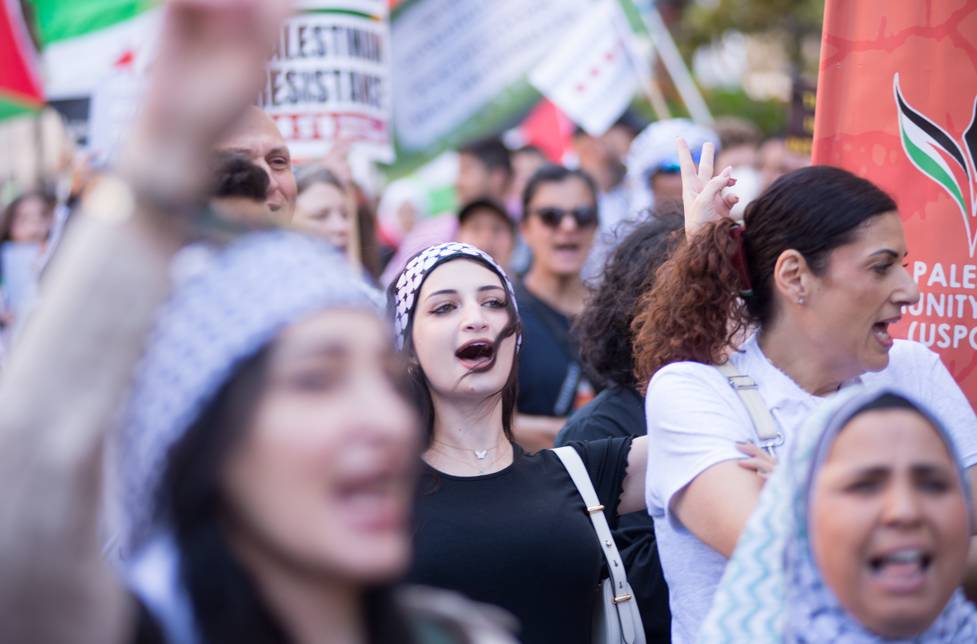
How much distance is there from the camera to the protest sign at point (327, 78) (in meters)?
5.67

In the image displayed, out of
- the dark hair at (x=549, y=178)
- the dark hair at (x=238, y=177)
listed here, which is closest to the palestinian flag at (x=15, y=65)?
the dark hair at (x=549, y=178)

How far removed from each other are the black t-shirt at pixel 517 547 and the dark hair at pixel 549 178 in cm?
335

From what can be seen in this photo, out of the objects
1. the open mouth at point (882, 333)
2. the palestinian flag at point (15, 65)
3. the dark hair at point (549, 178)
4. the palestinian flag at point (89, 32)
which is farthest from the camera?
the palestinian flag at point (89, 32)

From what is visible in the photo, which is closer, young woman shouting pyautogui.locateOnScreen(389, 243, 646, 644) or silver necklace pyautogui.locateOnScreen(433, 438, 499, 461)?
young woman shouting pyautogui.locateOnScreen(389, 243, 646, 644)

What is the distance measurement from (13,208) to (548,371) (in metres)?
5.52

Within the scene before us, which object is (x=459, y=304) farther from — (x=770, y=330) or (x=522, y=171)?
(x=522, y=171)

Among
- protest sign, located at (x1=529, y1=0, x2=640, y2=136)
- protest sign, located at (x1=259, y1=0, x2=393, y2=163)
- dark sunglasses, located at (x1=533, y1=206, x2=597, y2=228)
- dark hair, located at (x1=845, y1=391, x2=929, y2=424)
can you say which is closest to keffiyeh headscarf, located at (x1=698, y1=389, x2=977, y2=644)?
dark hair, located at (x1=845, y1=391, x2=929, y2=424)

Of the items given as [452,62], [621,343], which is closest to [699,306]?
[621,343]

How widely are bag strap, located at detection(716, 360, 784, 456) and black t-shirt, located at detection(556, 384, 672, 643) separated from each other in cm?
70

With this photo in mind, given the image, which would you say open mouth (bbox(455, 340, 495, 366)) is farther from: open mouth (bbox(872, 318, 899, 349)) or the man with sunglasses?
the man with sunglasses

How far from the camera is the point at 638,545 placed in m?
3.66

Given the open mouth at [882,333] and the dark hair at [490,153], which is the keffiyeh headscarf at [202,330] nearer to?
the open mouth at [882,333]

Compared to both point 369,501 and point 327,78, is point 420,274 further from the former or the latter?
point 327,78

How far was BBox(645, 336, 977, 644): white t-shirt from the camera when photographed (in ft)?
9.43
